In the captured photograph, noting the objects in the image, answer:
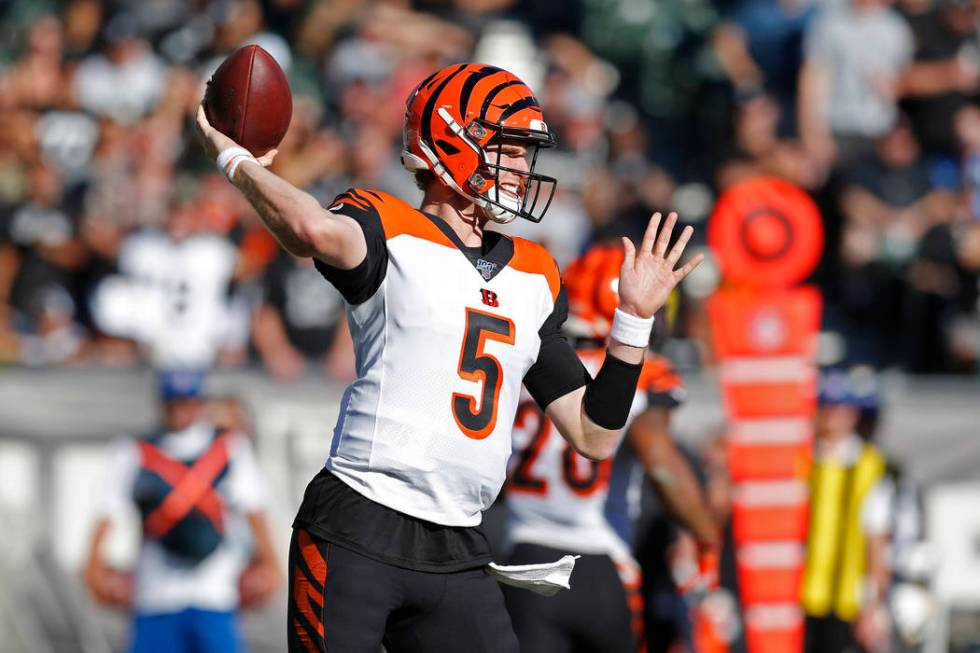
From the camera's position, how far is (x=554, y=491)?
603 centimetres

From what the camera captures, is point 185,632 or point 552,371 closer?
point 552,371

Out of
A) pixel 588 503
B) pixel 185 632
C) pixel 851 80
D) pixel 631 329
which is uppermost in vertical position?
pixel 851 80

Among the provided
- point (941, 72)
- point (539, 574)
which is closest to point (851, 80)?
point (941, 72)

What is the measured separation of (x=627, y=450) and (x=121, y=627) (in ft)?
14.8

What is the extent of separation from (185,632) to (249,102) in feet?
15.4

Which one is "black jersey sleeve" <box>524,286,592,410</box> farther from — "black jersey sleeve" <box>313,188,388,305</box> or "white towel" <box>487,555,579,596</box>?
"black jersey sleeve" <box>313,188,388,305</box>

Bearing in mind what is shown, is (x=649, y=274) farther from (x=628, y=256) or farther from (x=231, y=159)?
(x=231, y=159)

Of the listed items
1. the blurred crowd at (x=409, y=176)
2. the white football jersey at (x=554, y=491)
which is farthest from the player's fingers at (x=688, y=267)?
the blurred crowd at (x=409, y=176)

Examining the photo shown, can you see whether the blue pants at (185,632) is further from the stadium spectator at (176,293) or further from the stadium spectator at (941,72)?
the stadium spectator at (941,72)

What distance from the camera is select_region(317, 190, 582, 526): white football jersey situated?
4.14 meters

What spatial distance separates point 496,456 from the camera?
4.28 metres

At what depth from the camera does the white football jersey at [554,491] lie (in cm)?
602

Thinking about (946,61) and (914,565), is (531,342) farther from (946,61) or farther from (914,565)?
(946,61)

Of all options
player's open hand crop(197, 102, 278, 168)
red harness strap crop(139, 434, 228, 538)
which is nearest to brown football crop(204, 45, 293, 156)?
player's open hand crop(197, 102, 278, 168)
